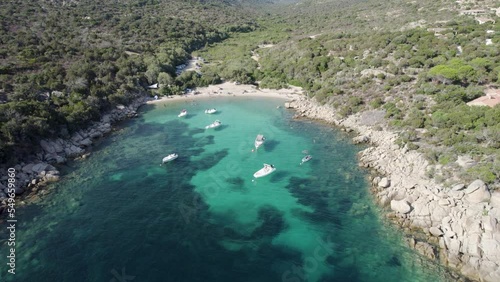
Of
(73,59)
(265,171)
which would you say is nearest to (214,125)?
(265,171)

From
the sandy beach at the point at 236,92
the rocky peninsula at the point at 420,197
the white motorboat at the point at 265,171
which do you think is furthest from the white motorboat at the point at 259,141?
the sandy beach at the point at 236,92

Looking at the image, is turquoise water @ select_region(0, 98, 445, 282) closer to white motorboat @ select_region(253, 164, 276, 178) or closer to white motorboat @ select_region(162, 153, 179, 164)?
white motorboat @ select_region(162, 153, 179, 164)

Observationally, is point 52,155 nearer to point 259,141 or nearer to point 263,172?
point 259,141

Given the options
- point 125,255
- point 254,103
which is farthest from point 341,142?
point 125,255

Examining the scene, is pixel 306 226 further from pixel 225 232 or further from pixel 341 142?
pixel 341 142

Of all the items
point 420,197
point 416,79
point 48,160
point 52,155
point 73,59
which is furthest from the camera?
point 73,59

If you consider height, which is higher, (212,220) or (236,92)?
(236,92)

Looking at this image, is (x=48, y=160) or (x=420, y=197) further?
(x=48, y=160)
